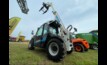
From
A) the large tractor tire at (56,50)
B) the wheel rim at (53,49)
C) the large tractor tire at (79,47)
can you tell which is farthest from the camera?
the large tractor tire at (79,47)

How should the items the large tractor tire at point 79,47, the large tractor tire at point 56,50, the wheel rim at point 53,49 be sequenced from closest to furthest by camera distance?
the large tractor tire at point 56,50 < the wheel rim at point 53,49 < the large tractor tire at point 79,47

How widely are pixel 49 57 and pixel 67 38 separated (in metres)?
1.17

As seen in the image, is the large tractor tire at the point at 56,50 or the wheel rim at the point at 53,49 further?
the wheel rim at the point at 53,49

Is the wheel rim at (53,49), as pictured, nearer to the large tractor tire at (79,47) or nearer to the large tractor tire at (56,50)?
the large tractor tire at (56,50)

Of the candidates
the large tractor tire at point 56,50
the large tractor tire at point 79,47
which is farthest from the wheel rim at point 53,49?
the large tractor tire at point 79,47

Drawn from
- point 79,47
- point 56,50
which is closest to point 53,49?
point 56,50

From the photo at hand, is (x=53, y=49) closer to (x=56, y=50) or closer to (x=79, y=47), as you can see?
(x=56, y=50)

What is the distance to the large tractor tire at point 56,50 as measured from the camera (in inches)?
283

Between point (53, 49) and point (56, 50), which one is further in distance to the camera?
point (53, 49)

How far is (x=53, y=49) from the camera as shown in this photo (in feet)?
24.9

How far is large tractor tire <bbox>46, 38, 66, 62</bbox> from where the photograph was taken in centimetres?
718

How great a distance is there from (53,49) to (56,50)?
0.21m
